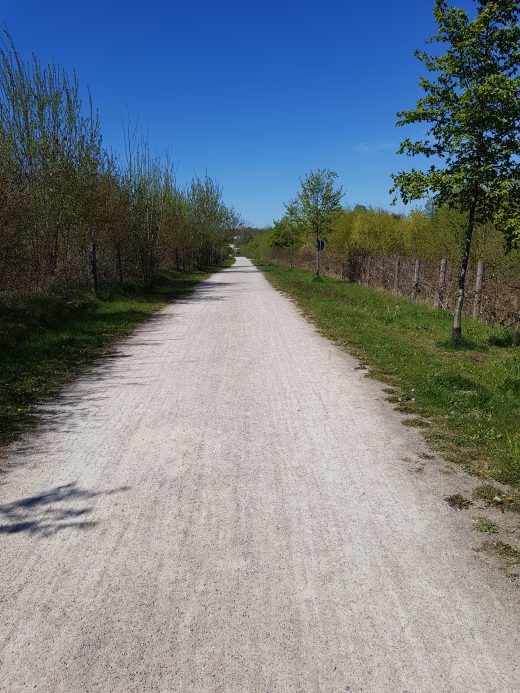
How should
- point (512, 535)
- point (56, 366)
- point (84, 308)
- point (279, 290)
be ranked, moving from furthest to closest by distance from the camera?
point (279, 290), point (84, 308), point (56, 366), point (512, 535)

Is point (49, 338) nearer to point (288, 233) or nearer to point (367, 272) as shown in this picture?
point (367, 272)

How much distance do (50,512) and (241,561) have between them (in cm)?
159

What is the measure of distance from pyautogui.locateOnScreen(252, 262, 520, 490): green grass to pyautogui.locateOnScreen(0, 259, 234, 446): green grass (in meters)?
4.76

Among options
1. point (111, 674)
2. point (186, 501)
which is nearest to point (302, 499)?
point (186, 501)

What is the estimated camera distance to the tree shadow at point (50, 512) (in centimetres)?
334

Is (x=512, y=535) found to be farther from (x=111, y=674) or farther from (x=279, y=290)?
(x=279, y=290)

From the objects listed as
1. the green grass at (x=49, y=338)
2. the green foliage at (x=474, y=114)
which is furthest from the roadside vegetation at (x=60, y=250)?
the green foliage at (x=474, y=114)

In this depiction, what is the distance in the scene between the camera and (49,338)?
31.1 ft

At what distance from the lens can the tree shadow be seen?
334cm

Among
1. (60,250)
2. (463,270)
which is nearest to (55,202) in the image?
(60,250)

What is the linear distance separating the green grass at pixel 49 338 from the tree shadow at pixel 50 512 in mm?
1442

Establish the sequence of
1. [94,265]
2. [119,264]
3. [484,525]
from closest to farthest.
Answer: [484,525] → [94,265] → [119,264]

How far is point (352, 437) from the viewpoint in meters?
4.96

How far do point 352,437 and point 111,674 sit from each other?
330 centimetres
